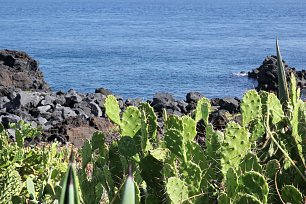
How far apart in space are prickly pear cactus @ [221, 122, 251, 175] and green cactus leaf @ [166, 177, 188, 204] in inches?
11.5

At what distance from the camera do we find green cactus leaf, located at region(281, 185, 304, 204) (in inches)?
116

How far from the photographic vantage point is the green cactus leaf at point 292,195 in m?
2.96

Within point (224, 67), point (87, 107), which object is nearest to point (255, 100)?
point (87, 107)

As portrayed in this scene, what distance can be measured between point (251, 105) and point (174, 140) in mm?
673

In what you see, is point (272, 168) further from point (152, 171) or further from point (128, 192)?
point (128, 192)

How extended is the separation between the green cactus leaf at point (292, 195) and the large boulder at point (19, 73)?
22514 mm

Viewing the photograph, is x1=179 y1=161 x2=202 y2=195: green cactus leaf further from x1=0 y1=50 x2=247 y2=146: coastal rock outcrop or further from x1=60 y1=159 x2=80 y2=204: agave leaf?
x1=0 y1=50 x2=247 y2=146: coastal rock outcrop

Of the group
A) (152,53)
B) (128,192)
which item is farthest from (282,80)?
(152,53)

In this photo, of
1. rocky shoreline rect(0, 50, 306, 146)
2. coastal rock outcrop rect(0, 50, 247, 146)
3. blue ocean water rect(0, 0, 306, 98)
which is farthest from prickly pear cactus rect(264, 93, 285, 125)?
blue ocean water rect(0, 0, 306, 98)

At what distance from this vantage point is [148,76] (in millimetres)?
46781

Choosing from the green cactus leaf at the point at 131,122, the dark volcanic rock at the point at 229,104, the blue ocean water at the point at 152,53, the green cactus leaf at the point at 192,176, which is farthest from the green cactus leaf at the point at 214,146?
the blue ocean water at the point at 152,53

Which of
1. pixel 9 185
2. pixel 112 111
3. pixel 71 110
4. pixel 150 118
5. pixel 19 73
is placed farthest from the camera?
pixel 19 73

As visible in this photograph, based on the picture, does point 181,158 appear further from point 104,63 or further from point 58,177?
point 104,63

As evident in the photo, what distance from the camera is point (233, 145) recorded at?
3.23 m
